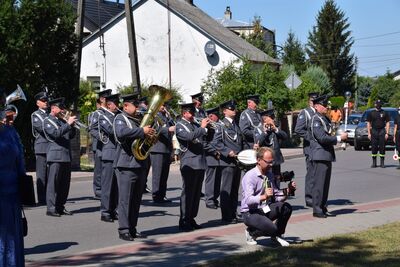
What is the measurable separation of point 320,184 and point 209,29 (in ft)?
109

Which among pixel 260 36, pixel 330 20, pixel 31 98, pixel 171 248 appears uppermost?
pixel 330 20

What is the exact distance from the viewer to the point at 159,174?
561 inches

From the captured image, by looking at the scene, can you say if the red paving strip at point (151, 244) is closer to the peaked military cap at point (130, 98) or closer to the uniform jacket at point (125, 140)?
the uniform jacket at point (125, 140)

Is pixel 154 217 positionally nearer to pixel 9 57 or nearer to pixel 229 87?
pixel 9 57

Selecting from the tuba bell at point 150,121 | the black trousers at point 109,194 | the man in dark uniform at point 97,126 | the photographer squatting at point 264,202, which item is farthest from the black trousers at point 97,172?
the photographer squatting at point 264,202

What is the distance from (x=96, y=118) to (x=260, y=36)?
4121 cm

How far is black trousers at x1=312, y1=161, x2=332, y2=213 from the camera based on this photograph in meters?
11.5

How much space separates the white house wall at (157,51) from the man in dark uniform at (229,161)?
30998 mm

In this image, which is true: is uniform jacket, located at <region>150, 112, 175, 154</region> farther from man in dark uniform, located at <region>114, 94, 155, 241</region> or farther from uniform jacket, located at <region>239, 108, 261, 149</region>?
man in dark uniform, located at <region>114, 94, 155, 241</region>

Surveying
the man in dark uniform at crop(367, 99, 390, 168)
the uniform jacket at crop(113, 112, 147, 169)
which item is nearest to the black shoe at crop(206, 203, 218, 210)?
the uniform jacket at crop(113, 112, 147, 169)

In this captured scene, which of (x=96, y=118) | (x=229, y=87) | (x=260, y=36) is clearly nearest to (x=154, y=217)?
(x=96, y=118)

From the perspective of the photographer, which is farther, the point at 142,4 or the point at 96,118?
the point at 142,4

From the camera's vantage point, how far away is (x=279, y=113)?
31000 millimetres

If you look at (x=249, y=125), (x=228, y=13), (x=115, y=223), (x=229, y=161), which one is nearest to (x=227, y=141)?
(x=229, y=161)
